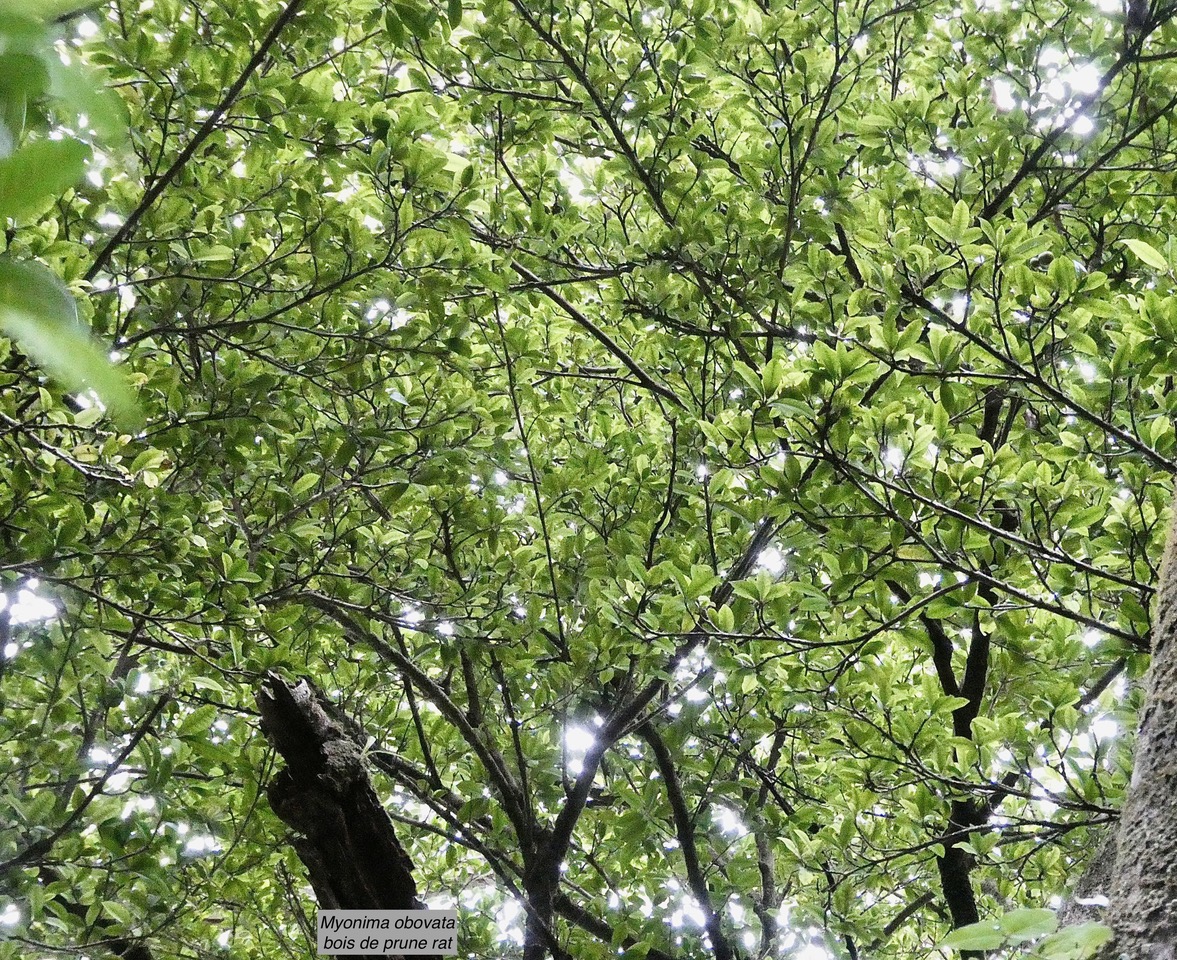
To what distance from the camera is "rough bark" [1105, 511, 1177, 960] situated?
95cm

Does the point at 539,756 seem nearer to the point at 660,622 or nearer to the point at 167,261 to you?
the point at 660,622

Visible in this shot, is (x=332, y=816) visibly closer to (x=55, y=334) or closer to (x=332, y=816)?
(x=332, y=816)

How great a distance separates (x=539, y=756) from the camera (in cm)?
362

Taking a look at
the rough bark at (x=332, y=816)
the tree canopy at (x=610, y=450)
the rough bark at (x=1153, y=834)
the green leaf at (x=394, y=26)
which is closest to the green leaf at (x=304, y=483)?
the tree canopy at (x=610, y=450)

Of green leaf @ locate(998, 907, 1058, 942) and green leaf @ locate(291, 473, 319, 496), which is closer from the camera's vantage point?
green leaf @ locate(998, 907, 1058, 942)

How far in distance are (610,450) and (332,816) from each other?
1576 millimetres

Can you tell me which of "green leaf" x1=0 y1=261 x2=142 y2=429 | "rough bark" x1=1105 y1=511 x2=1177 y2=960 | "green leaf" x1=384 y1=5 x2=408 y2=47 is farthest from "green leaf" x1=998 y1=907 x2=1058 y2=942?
"green leaf" x1=384 y1=5 x2=408 y2=47

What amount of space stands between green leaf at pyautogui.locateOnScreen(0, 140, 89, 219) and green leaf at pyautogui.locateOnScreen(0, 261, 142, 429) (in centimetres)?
2

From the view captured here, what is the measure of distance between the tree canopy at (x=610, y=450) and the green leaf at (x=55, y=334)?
1.92 metres

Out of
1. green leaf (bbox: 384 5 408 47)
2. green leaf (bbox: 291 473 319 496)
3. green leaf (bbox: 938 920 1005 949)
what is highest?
green leaf (bbox: 384 5 408 47)

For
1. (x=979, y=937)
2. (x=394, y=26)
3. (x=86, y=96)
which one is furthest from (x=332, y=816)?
(x=86, y=96)

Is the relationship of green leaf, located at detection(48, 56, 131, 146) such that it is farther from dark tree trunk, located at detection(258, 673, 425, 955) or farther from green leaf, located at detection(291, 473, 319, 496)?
dark tree trunk, located at detection(258, 673, 425, 955)

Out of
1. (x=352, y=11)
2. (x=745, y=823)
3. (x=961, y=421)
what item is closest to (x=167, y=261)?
(x=352, y=11)

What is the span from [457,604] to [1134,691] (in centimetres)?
197
